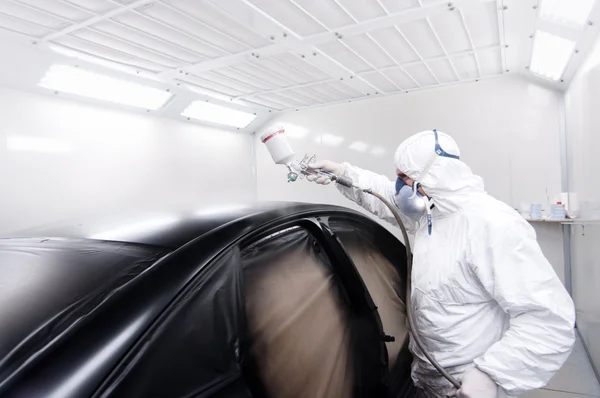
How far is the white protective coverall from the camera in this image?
1223 mm

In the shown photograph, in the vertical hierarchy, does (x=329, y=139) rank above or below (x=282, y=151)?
above

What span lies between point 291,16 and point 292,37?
24 centimetres

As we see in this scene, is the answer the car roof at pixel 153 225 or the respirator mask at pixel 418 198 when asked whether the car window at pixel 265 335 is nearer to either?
the car roof at pixel 153 225

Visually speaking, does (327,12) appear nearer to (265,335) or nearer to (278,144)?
(278,144)

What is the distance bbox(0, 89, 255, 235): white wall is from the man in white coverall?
1.03 meters

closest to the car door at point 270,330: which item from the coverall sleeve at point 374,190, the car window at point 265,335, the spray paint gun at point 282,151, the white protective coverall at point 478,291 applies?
the car window at point 265,335

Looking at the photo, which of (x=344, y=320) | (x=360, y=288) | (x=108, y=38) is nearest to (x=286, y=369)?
(x=344, y=320)

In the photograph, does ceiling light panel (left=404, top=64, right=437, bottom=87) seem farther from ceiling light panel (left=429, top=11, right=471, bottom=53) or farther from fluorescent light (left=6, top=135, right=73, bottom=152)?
fluorescent light (left=6, top=135, right=73, bottom=152)

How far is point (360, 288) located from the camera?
1.39 m

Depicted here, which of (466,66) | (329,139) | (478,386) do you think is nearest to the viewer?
(478,386)

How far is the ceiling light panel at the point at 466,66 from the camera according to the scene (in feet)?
9.28

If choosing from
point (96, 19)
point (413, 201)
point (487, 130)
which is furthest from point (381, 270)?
point (487, 130)

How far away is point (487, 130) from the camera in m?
3.32

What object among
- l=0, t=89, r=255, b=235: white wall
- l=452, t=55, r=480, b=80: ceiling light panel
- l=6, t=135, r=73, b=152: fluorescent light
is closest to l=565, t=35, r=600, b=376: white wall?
l=452, t=55, r=480, b=80: ceiling light panel
